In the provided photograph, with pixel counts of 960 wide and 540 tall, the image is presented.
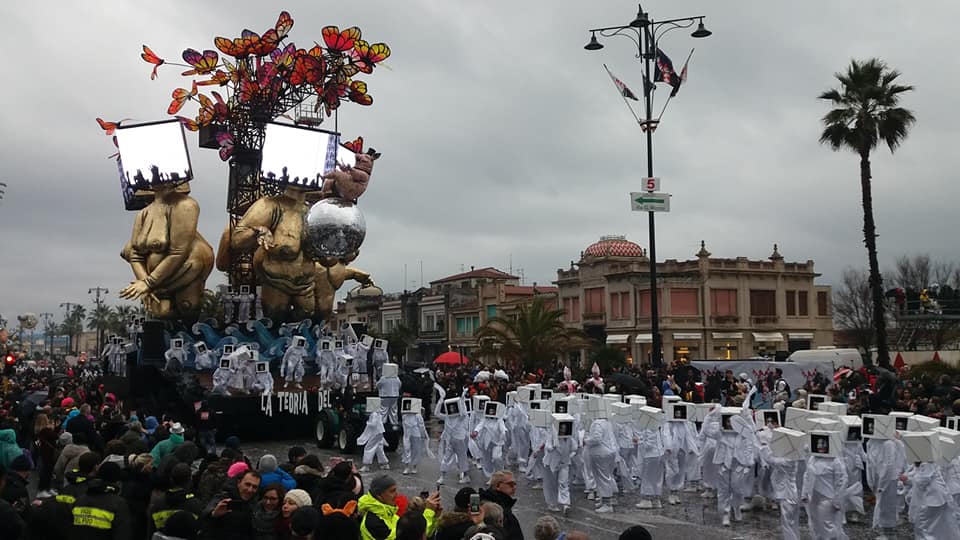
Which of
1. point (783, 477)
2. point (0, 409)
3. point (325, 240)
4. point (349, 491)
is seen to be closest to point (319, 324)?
point (325, 240)

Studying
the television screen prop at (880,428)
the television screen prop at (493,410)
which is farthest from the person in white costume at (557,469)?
the television screen prop at (880,428)

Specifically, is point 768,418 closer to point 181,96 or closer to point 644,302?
point 181,96

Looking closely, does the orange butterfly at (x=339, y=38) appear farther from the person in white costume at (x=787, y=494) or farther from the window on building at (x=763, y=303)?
the window on building at (x=763, y=303)

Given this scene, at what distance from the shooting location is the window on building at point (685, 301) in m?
52.2

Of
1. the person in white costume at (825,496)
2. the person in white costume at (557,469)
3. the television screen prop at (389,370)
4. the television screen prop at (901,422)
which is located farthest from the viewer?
the television screen prop at (389,370)

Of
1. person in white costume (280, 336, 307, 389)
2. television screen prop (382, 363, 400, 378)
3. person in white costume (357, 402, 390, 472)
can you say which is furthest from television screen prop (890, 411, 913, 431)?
person in white costume (280, 336, 307, 389)

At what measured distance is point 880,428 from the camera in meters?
11.3

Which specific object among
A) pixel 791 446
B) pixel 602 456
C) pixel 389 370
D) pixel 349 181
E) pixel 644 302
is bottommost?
pixel 602 456

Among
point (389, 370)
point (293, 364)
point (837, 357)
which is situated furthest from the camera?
point (837, 357)

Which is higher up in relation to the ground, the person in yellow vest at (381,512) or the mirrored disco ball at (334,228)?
the mirrored disco ball at (334,228)

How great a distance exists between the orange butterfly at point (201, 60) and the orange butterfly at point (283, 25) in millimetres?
2154

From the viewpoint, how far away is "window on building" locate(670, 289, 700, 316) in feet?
171

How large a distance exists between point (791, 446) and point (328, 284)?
16214 mm

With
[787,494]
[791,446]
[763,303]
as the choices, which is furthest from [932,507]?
[763,303]
